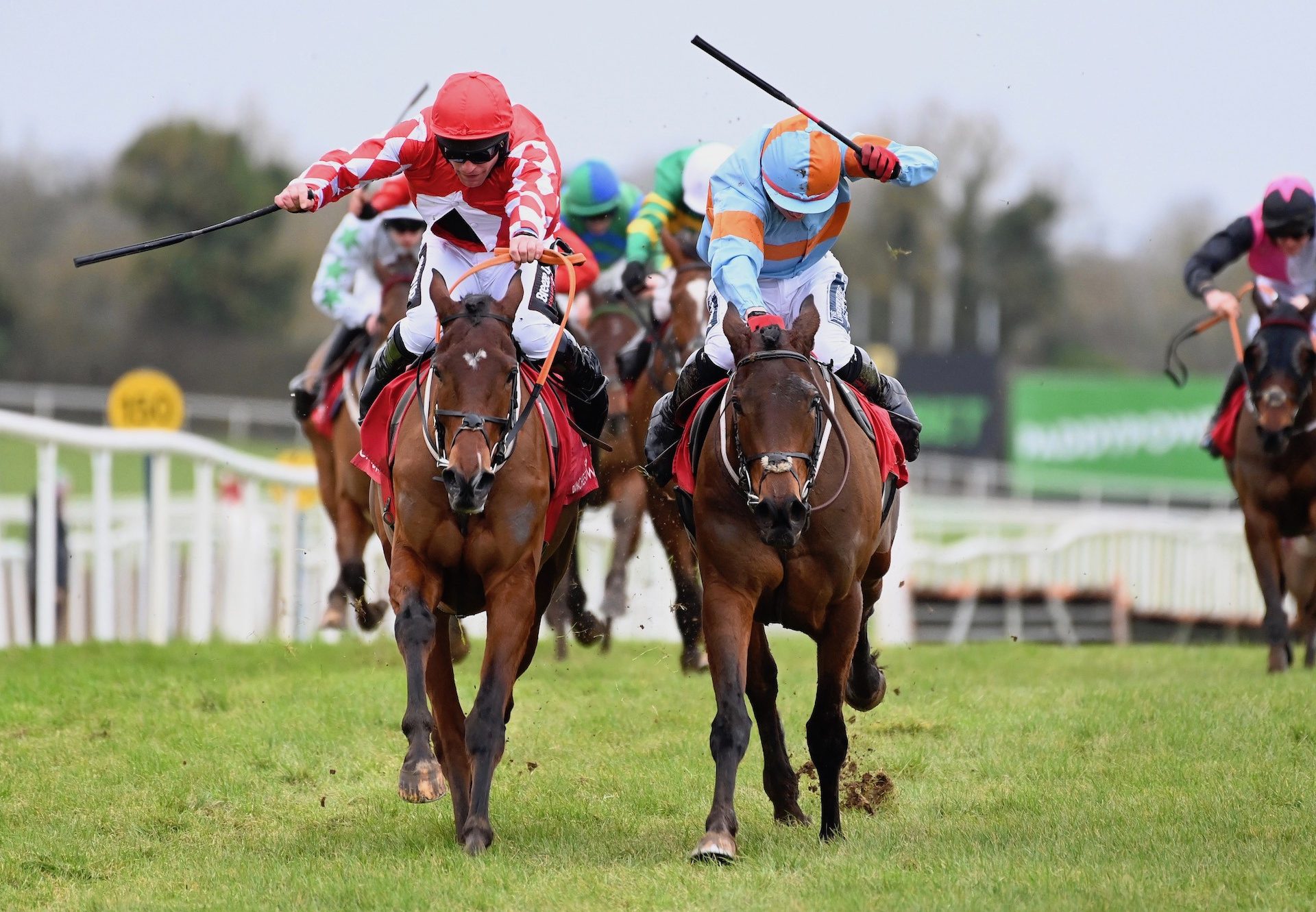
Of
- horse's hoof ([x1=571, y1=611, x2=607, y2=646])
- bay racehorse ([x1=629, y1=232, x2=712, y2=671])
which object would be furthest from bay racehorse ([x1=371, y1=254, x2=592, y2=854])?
horse's hoof ([x1=571, y1=611, x2=607, y2=646])

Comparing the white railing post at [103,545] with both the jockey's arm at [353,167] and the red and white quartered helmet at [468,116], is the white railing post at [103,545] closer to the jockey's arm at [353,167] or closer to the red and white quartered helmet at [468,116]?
the jockey's arm at [353,167]

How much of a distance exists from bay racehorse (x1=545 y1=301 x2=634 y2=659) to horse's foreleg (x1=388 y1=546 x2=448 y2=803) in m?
3.93

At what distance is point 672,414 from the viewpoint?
6.89 metres

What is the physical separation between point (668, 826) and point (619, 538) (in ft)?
14.6

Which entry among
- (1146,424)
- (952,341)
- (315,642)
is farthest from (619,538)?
(952,341)

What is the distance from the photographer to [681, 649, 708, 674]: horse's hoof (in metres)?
10.3

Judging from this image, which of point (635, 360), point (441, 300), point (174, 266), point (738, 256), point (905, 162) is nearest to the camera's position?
point (441, 300)

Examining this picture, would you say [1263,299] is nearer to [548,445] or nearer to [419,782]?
[548,445]

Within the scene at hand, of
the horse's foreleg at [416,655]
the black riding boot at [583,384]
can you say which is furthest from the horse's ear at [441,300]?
the horse's foreleg at [416,655]

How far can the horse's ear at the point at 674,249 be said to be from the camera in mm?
9953

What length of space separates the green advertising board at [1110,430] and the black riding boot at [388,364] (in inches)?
1374

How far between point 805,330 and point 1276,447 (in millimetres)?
5325

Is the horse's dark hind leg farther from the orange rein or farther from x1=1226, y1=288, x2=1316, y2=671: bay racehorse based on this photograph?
x1=1226, y1=288, x2=1316, y2=671: bay racehorse

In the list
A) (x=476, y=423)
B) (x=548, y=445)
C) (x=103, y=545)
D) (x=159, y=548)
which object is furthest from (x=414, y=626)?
(x=159, y=548)
